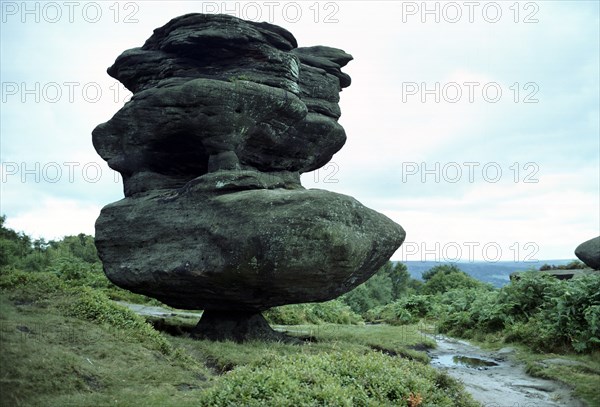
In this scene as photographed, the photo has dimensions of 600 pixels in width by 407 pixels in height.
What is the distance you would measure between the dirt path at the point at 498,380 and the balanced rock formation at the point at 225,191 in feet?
15.7

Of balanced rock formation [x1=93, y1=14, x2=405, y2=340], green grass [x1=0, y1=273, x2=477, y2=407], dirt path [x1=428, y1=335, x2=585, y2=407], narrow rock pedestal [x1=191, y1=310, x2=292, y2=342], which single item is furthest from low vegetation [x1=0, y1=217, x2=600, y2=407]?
balanced rock formation [x1=93, y1=14, x2=405, y2=340]

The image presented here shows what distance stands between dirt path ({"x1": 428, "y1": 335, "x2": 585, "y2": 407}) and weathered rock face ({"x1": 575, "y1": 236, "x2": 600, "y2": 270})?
8392 millimetres

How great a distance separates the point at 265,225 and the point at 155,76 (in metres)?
8.24

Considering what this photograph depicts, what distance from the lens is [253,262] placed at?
14969mm

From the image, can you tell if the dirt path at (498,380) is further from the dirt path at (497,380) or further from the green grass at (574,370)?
the green grass at (574,370)

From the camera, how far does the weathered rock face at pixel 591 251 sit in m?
25.6

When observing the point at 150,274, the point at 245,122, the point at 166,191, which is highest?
the point at 245,122

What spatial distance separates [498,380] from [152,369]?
11026 millimetres

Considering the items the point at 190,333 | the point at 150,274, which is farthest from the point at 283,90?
the point at 190,333

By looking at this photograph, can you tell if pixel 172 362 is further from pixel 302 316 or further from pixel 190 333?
pixel 302 316

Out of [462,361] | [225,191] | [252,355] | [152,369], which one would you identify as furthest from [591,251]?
[152,369]

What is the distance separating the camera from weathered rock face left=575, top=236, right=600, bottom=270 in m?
25.6

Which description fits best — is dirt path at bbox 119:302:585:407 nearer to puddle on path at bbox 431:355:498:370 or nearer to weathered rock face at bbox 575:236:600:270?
puddle on path at bbox 431:355:498:370

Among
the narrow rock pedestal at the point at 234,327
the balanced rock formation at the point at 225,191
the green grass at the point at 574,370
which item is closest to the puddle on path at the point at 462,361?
the green grass at the point at 574,370
